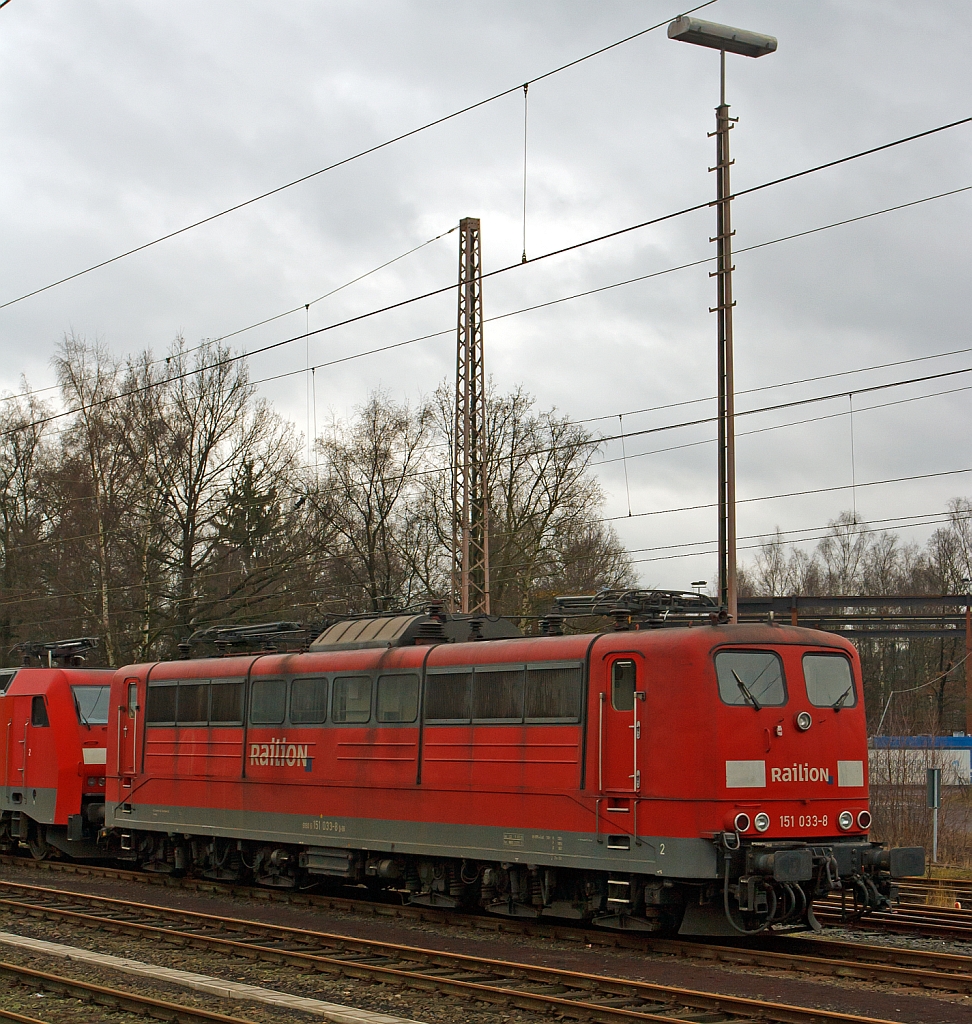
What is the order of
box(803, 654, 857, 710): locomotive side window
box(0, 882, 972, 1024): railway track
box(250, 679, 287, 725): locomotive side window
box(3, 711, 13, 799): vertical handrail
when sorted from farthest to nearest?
box(3, 711, 13, 799): vertical handrail
box(250, 679, 287, 725): locomotive side window
box(803, 654, 857, 710): locomotive side window
box(0, 882, 972, 1024): railway track

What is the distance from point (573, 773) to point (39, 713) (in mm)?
12274

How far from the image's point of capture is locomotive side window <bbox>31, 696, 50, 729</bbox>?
2202 centimetres

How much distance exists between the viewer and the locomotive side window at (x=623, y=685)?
12.9 metres

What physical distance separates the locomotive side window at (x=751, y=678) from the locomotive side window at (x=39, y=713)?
1352 centimetres

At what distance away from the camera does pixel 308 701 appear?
1677 cm

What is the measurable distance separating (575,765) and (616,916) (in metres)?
1.57

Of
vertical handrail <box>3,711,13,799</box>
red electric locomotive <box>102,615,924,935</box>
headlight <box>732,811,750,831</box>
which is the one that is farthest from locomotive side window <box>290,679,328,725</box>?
vertical handrail <box>3,711,13,799</box>

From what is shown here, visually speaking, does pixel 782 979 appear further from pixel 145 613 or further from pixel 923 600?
pixel 923 600

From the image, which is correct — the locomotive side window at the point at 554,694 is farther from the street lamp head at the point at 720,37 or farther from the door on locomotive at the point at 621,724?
the street lamp head at the point at 720,37

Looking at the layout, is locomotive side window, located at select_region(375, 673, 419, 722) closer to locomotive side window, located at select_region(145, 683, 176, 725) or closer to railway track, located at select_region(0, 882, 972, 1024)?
railway track, located at select_region(0, 882, 972, 1024)

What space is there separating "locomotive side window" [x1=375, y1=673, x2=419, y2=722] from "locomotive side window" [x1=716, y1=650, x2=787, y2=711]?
4052 mm

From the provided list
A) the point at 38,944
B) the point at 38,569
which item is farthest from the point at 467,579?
the point at 38,569

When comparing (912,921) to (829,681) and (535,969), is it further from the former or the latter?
(535,969)

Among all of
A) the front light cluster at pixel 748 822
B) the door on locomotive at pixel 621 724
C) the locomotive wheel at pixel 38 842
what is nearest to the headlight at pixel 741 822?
the front light cluster at pixel 748 822
